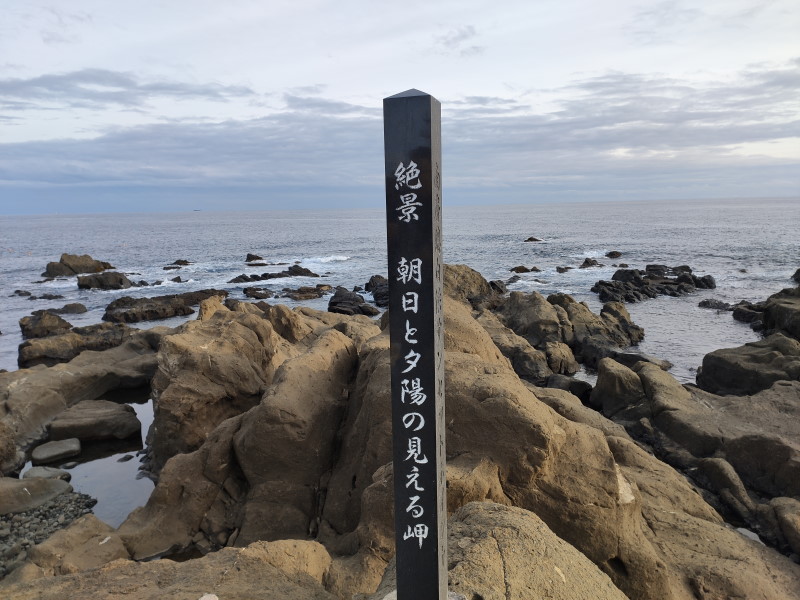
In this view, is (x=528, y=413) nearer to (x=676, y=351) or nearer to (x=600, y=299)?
(x=676, y=351)

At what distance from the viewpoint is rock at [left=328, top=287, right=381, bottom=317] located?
32.9 m

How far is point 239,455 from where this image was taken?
9531mm

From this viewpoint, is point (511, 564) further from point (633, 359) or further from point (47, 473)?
point (633, 359)

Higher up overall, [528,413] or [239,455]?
[528,413]

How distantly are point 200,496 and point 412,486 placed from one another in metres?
6.71

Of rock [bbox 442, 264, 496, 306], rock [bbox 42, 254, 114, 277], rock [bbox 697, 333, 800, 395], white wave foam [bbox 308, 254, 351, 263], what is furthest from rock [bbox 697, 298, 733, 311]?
rock [bbox 42, 254, 114, 277]

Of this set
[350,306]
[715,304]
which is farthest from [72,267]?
[715,304]

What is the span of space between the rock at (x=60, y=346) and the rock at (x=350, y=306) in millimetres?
A: 11302

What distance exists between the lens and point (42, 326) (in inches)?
1141

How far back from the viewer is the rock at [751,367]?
648 inches

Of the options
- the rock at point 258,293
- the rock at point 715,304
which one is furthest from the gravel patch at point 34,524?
the rock at point 715,304

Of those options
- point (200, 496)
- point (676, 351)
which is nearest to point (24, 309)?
point (200, 496)

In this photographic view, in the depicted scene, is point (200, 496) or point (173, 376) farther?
point (173, 376)

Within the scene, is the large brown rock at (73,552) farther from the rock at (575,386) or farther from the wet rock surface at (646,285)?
the wet rock surface at (646,285)
